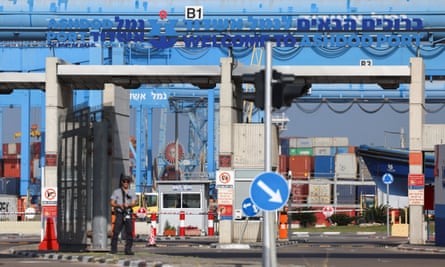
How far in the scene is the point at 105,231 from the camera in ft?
98.0

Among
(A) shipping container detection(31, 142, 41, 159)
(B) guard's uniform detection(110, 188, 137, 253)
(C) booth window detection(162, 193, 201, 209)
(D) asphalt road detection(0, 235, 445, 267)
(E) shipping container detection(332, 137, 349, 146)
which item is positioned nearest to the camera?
(D) asphalt road detection(0, 235, 445, 267)

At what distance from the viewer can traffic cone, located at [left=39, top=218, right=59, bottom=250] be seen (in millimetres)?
29953

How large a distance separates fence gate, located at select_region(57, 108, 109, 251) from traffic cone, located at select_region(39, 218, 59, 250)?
0.51 meters

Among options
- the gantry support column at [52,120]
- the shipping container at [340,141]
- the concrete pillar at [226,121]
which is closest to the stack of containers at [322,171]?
the shipping container at [340,141]

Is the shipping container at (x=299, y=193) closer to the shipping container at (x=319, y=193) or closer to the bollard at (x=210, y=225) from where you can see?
the shipping container at (x=319, y=193)

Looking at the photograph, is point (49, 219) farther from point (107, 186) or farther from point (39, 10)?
point (39, 10)

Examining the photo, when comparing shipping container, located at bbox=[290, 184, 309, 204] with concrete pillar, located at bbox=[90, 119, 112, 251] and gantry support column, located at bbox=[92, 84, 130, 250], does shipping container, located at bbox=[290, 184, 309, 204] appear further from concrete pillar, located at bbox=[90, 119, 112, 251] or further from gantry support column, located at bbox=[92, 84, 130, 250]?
concrete pillar, located at bbox=[90, 119, 112, 251]

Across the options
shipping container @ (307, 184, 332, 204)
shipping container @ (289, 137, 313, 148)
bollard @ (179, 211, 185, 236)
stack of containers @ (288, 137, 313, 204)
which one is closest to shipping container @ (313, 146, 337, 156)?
stack of containers @ (288, 137, 313, 204)

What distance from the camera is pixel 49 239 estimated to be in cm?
3002

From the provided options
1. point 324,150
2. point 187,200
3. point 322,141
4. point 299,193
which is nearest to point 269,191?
point 187,200

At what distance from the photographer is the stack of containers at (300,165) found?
9488 centimetres

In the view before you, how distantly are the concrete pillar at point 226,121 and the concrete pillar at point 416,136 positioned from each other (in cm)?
508

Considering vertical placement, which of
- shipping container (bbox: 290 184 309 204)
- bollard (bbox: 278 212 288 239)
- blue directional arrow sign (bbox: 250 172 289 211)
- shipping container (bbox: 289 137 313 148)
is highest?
shipping container (bbox: 289 137 313 148)

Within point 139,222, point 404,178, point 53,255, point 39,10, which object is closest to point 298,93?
point 53,255
